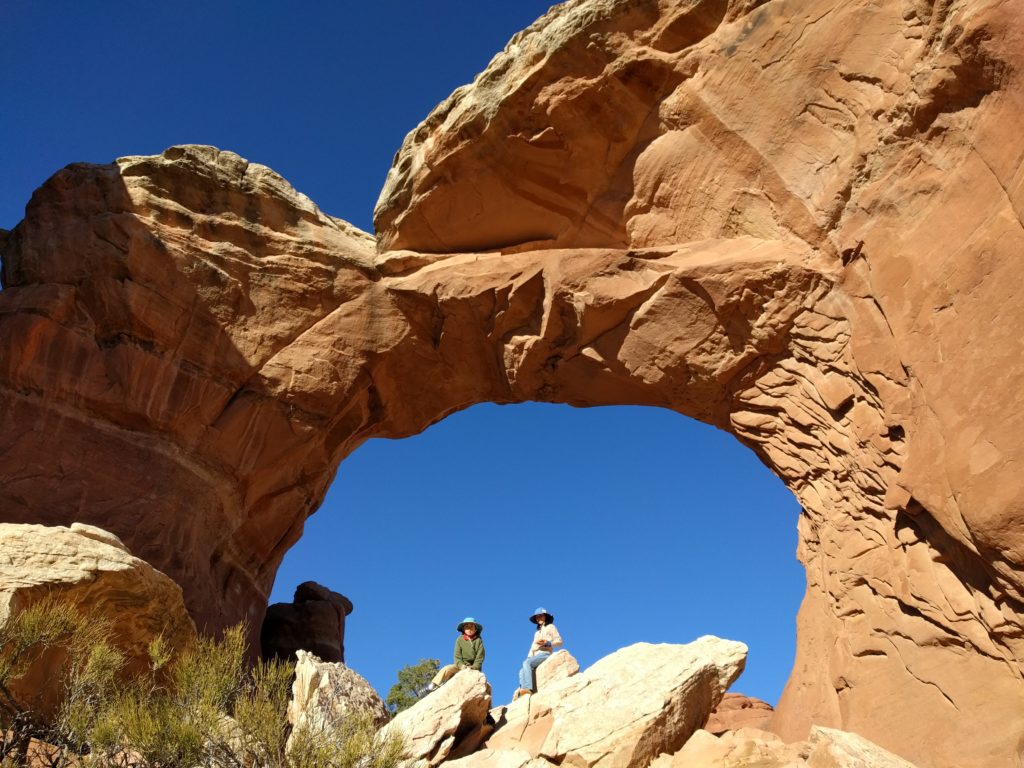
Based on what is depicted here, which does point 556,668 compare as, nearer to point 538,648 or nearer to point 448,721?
point 538,648

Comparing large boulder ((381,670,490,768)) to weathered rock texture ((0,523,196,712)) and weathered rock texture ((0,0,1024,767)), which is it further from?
weathered rock texture ((0,0,1024,767))

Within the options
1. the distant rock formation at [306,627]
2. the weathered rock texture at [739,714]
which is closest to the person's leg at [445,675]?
the weathered rock texture at [739,714]

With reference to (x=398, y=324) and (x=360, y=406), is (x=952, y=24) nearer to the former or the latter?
(x=398, y=324)

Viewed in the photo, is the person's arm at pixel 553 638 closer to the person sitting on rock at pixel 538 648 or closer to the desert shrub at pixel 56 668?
the person sitting on rock at pixel 538 648

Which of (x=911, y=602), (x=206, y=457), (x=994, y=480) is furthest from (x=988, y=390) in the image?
(x=206, y=457)

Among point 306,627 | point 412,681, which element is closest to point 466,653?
point 306,627

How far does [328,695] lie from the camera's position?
34.7ft

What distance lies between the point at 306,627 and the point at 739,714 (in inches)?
358

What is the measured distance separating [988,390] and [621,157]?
6.88 m

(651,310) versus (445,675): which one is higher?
(651,310)

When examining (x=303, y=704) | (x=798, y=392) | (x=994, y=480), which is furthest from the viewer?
(x=798, y=392)

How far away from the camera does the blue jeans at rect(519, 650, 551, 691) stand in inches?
490

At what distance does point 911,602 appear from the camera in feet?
33.8

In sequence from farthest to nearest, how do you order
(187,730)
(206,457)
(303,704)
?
(206,457)
(303,704)
(187,730)
